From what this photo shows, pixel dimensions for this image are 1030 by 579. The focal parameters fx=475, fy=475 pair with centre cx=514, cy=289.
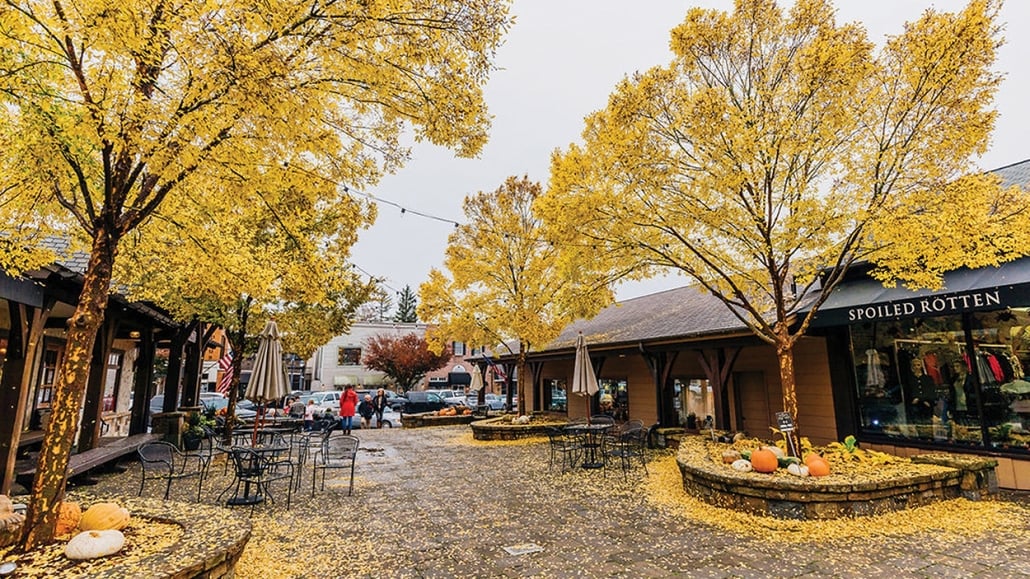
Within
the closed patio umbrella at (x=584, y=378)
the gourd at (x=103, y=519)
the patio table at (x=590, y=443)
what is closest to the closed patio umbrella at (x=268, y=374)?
the gourd at (x=103, y=519)

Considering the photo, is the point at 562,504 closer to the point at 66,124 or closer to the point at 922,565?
the point at 922,565

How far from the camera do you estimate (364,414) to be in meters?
18.6

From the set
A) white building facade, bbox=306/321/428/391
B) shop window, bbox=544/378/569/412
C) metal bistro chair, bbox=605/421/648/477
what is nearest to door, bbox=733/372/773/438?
metal bistro chair, bbox=605/421/648/477

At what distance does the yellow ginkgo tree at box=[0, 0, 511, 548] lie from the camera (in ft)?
11.7

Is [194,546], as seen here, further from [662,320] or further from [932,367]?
[662,320]

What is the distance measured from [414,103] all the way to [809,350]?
939 cm

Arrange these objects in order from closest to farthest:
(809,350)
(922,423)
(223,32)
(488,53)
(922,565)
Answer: (223,32)
(922,565)
(488,53)
(922,423)
(809,350)

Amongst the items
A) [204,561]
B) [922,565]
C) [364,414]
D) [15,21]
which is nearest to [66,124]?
[15,21]

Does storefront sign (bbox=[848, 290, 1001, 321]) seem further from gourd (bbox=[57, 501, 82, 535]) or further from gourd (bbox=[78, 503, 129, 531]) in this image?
gourd (bbox=[57, 501, 82, 535])

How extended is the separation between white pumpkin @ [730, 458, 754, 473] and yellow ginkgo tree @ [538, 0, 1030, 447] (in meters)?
1.17

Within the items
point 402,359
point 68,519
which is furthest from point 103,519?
point 402,359

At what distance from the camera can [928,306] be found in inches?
274

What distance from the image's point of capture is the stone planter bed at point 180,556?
3.31 meters

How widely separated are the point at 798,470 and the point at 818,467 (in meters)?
0.28
